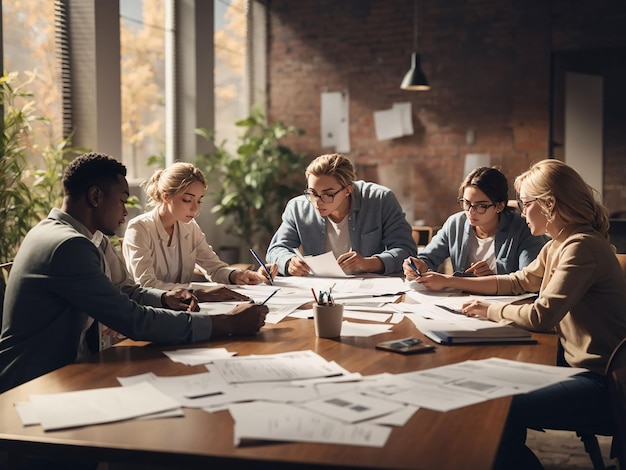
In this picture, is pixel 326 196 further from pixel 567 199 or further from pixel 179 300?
pixel 567 199

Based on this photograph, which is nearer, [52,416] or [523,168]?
[52,416]

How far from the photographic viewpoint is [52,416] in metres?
1.29

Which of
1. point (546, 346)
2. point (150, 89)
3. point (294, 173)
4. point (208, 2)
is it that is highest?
point (208, 2)

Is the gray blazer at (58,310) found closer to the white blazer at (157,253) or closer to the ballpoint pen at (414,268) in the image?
the white blazer at (157,253)

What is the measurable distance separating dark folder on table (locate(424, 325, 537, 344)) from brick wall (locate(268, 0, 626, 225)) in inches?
182

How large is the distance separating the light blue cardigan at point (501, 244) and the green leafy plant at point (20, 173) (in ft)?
6.72

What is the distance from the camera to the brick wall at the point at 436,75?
6246 millimetres

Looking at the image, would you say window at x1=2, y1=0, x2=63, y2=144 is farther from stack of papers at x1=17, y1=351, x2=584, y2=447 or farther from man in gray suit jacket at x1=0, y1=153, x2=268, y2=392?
stack of papers at x1=17, y1=351, x2=584, y2=447

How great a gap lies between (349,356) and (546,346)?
1.80 ft

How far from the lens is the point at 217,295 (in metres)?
2.45

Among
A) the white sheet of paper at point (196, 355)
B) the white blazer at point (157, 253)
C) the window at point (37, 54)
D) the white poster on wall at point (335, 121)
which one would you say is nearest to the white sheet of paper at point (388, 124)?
the white poster on wall at point (335, 121)

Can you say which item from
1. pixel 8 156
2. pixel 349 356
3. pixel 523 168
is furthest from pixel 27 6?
pixel 523 168

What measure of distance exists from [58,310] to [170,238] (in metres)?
1.23

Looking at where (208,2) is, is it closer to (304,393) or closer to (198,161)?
(198,161)
